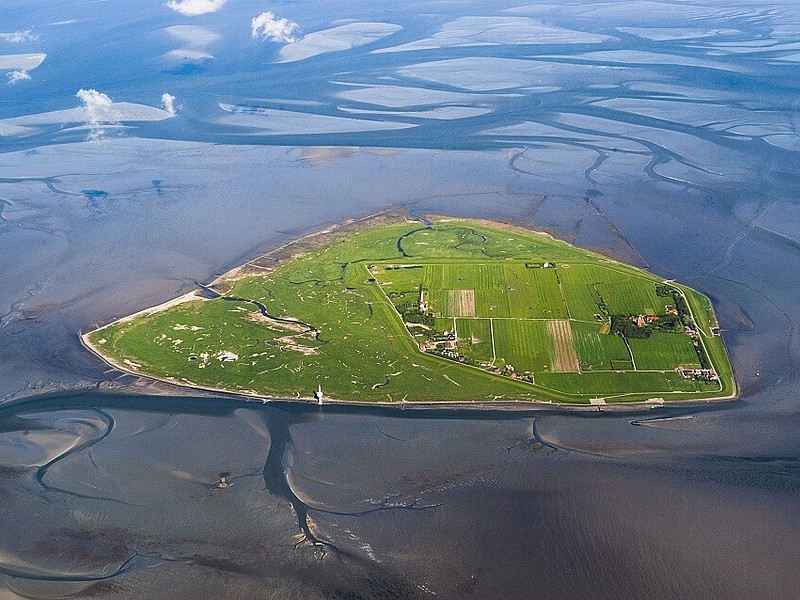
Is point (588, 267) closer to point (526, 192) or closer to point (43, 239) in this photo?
point (526, 192)

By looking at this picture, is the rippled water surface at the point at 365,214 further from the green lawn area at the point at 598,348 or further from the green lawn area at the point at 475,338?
the green lawn area at the point at 475,338

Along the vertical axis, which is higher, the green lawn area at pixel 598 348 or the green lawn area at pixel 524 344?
the green lawn area at pixel 524 344

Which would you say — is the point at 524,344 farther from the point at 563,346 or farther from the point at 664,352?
the point at 664,352

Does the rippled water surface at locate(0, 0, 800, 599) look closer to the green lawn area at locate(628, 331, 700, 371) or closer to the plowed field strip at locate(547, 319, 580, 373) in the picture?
the green lawn area at locate(628, 331, 700, 371)

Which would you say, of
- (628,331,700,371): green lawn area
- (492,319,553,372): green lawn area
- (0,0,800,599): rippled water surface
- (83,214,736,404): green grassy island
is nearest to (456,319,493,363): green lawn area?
(83,214,736,404): green grassy island

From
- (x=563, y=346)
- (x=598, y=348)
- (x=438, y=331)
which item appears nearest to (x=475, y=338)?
(x=438, y=331)

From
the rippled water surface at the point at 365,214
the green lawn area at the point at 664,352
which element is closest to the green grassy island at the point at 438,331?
the green lawn area at the point at 664,352
